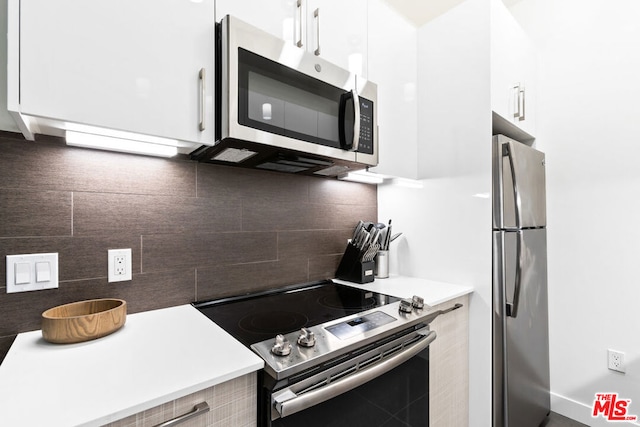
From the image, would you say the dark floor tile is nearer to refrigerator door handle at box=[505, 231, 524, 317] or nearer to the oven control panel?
refrigerator door handle at box=[505, 231, 524, 317]

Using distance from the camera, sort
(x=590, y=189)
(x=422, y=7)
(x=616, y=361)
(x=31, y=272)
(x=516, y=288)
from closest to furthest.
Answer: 1. (x=31, y=272)
2. (x=516, y=288)
3. (x=616, y=361)
4. (x=590, y=189)
5. (x=422, y=7)

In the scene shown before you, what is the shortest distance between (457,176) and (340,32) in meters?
0.96

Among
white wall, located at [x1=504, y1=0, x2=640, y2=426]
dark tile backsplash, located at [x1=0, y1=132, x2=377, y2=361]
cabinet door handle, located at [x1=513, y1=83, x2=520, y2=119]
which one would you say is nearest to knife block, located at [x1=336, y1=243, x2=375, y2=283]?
dark tile backsplash, located at [x1=0, y1=132, x2=377, y2=361]

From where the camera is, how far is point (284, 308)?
1.25m

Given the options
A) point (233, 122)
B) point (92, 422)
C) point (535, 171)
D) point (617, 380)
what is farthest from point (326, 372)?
point (617, 380)

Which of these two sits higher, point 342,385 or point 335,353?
point 335,353

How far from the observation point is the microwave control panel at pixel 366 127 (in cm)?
139

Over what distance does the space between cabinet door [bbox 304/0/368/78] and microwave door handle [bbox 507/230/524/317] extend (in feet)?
3.93

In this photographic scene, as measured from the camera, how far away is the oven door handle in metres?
0.75

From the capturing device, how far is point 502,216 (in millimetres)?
1529

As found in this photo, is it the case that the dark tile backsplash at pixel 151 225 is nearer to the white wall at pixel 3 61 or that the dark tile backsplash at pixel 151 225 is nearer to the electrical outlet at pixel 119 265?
the electrical outlet at pixel 119 265

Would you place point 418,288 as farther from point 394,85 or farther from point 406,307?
point 394,85

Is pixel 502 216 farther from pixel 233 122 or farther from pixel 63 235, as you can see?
pixel 63 235

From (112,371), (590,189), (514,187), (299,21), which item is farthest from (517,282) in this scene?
(112,371)
